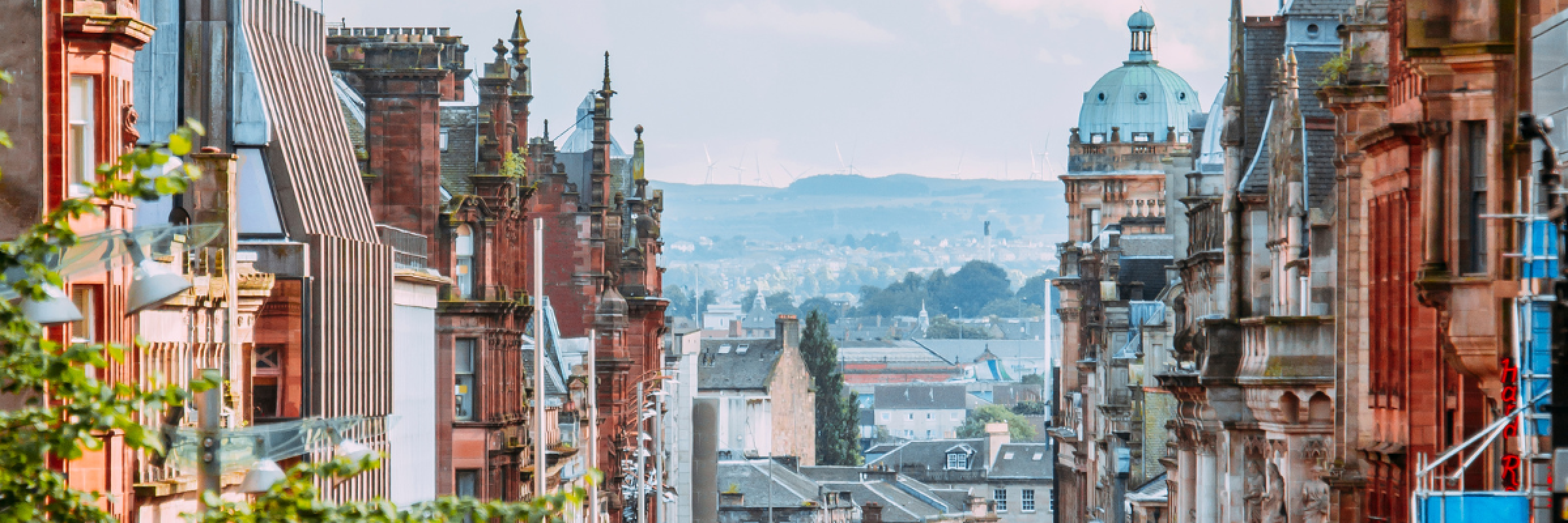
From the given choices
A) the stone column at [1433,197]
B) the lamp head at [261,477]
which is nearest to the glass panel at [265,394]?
the lamp head at [261,477]

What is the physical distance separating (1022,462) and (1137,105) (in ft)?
131

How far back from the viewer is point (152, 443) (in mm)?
17047

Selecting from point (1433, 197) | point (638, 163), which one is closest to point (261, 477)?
point (1433, 197)

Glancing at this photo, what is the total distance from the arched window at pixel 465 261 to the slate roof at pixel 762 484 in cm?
8247

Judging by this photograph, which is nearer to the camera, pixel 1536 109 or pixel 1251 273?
pixel 1536 109

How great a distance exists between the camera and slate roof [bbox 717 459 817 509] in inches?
5620

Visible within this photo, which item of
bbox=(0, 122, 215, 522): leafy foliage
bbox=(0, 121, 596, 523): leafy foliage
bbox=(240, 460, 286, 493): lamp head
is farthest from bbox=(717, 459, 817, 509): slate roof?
bbox=(0, 122, 215, 522): leafy foliage

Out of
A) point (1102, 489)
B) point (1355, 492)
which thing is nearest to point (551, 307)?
point (1102, 489)

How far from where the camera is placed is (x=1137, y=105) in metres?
139

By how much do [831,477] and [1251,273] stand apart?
116932 millimetres

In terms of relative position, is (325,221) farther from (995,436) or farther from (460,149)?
(995,436)

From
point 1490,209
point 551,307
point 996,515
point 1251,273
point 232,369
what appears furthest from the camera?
point 996,515

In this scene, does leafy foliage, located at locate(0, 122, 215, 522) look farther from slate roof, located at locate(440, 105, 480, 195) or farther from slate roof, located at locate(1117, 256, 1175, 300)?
slate roof, located at locate(1117, 256, 1175, 300)

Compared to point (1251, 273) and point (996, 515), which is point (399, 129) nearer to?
point (1251, 273)
